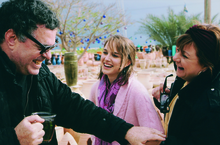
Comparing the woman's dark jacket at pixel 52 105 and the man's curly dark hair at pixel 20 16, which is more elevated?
the man's curly dark hair at pixel 20 16

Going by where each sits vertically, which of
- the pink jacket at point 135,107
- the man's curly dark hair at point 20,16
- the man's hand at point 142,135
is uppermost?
the man's curly dark hair at point 20,16

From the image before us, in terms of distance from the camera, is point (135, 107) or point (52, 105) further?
point (135, 107)

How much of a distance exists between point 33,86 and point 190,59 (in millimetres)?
1110

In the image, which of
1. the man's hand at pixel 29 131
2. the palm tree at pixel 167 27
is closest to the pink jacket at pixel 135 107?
the man's hand at pixel 29 131

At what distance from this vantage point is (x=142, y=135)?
1434 millimetres

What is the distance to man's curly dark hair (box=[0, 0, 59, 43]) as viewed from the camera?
123 cm

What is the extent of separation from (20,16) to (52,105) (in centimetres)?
70

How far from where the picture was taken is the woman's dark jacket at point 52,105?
1.20 meters

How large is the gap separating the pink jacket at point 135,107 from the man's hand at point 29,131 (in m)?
0.86

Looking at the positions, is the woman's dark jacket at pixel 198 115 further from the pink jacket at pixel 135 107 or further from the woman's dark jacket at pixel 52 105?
the woman's dark jacket at pixel 52 105

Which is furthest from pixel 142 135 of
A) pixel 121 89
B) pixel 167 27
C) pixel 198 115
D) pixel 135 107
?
pixel 167 27

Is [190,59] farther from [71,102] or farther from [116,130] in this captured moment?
[71,102]

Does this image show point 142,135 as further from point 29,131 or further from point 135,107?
point 29,131

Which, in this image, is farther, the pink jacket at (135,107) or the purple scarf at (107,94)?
the purple scarf at (107,94)
